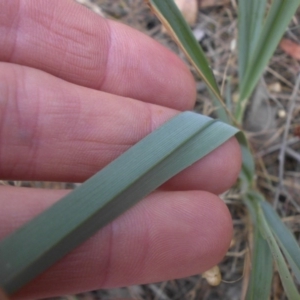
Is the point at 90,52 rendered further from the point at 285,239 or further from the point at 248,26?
the point at 285,239

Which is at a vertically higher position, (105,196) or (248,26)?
(248,26)

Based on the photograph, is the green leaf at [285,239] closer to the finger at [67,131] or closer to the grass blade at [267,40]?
the finger at [67,131]

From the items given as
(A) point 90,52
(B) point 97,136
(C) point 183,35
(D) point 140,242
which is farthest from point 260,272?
(A) point 90,52

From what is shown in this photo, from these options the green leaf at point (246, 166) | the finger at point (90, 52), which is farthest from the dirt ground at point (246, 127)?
the finger at point (90, 52)

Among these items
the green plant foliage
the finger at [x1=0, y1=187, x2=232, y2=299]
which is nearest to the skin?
the finger at [x1=0, y1=187, x2=232, y2=299]

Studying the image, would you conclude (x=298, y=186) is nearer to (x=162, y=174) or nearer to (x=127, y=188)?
(x=162, y=174)

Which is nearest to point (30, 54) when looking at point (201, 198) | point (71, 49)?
point (71, 49)
